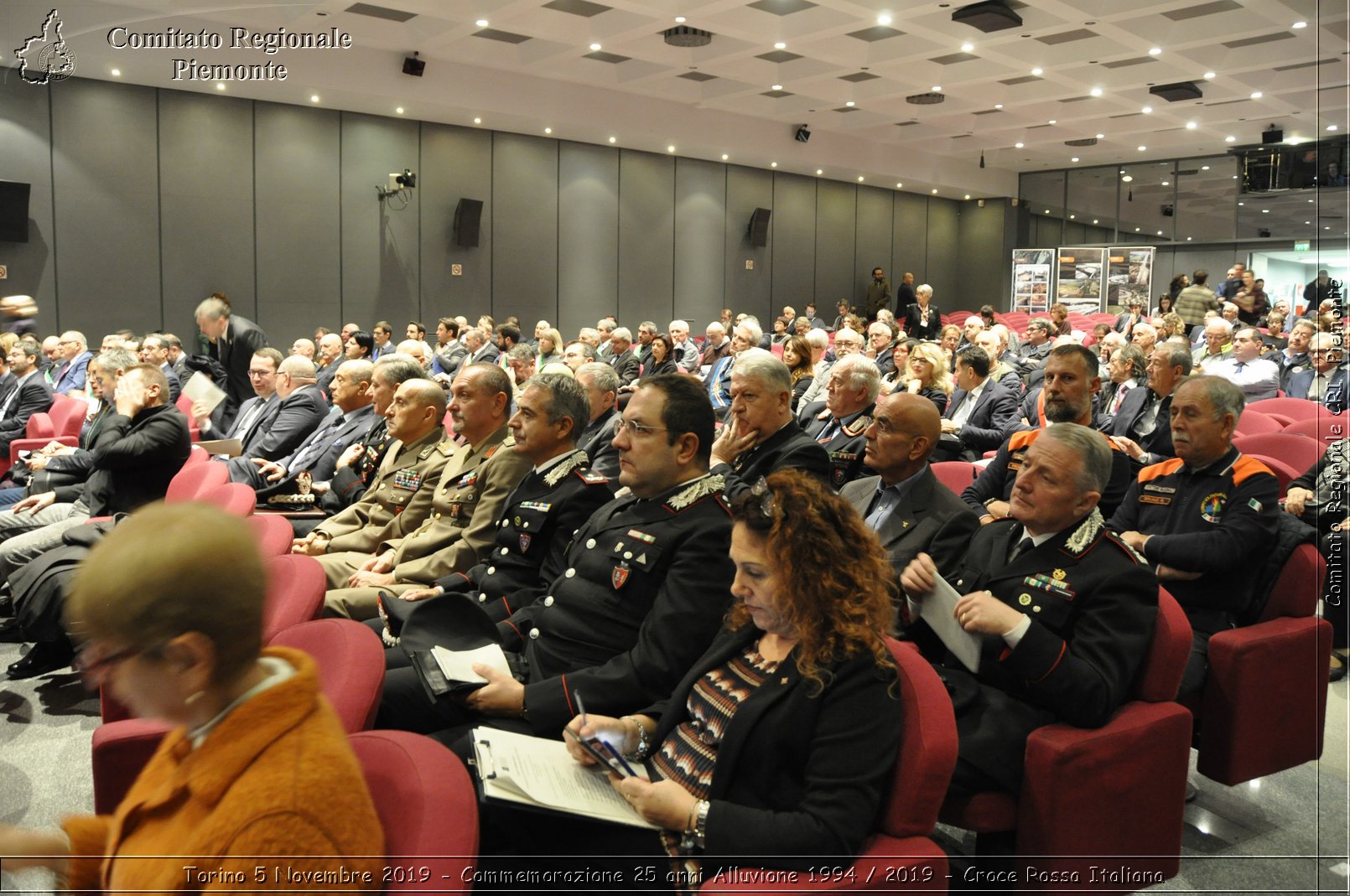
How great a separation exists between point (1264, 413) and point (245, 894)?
5.51 metres

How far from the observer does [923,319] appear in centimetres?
1477

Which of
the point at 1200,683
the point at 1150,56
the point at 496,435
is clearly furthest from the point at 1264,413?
the point at 1150,56

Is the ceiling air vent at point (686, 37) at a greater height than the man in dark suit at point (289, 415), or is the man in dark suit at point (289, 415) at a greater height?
the ceiling air vent at point (686, 37)

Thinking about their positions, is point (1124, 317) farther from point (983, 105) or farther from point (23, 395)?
point (23, 395)

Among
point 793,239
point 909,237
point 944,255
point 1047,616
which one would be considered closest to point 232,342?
point 1047,616

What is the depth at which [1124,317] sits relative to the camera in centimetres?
1268

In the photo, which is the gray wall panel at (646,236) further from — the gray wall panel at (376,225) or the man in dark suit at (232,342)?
the man in dark suit at (232,342)

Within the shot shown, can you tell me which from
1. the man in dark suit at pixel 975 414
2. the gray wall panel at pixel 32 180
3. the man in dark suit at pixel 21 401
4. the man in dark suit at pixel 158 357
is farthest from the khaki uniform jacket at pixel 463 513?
the gray wall panel at pixel 32 180

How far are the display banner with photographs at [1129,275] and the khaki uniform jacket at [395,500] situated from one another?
16.5 meters

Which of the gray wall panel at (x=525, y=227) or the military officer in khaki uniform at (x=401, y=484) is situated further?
the gray wall panel at (x=525, y=227)

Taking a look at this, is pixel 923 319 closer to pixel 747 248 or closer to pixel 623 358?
pixel 747 248

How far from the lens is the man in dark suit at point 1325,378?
335 centimetres

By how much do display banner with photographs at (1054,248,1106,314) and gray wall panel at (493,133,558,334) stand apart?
10.1 metres

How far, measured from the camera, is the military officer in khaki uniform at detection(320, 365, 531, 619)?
3.07m
